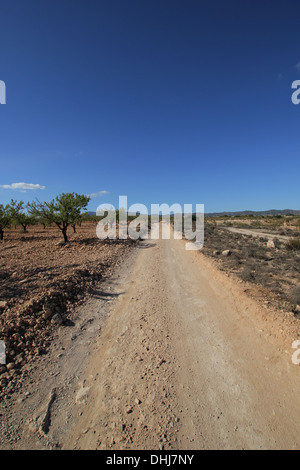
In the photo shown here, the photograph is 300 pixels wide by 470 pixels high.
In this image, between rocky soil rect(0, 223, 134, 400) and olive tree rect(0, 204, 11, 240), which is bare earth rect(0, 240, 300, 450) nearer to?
rocky soil rect(0, 223, 134, 400)

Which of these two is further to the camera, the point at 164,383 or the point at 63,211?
the point at 63,211

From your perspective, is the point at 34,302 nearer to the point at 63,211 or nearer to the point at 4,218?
the point at 63,211

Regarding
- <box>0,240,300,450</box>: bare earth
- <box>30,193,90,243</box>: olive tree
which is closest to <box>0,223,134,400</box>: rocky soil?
<box>0,240,300,450</box>: bare earth

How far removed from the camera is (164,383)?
3686 millimetres

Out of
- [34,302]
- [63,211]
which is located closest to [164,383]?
[34,302]

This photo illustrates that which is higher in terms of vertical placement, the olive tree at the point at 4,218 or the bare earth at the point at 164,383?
the olive tree at the point at 4,218

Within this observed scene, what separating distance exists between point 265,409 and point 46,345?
4474 millimetres

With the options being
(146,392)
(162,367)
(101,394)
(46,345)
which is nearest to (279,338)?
(162,367)

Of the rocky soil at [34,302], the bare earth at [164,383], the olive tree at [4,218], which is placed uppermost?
the olive tree at [4,218]

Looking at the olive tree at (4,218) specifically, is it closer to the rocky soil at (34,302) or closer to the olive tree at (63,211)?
the olive tree at (63,211)

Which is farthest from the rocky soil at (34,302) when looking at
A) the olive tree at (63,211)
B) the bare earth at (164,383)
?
the olive tree at (63,211)

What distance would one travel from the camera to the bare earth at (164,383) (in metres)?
2.85

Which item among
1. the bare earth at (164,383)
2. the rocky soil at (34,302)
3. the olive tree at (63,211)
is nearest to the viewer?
the bare earth at (164,383)
